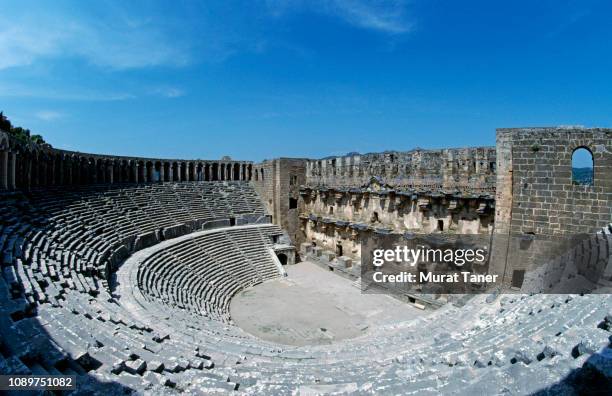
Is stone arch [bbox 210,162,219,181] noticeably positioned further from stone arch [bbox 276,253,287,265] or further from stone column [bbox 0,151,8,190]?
stone column [bbox 0,151,8,190]

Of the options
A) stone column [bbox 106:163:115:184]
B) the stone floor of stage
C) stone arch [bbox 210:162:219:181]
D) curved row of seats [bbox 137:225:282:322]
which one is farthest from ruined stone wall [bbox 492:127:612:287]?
stone arch [bbox 210:162:219:181]

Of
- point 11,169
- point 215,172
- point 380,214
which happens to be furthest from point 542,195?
point 215,172

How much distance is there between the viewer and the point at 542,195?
1012 centimetres

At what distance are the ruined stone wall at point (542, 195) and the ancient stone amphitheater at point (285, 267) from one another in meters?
0.03

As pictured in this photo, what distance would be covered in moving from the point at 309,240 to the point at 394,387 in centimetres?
2016

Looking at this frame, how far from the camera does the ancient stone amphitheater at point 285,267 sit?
4.96 m

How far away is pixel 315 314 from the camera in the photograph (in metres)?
14.4

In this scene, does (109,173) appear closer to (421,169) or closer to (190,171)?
(190,171)

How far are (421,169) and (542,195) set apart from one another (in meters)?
6.84

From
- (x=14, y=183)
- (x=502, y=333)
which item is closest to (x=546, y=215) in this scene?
(x=502, y=333)

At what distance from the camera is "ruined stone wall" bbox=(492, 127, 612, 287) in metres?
9.24

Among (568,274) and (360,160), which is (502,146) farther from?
(360,160)

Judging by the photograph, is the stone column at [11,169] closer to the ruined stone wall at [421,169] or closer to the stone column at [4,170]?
the stone column at [4,170]

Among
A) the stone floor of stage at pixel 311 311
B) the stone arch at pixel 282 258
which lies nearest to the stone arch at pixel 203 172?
the stone arch at pixel 282 258
